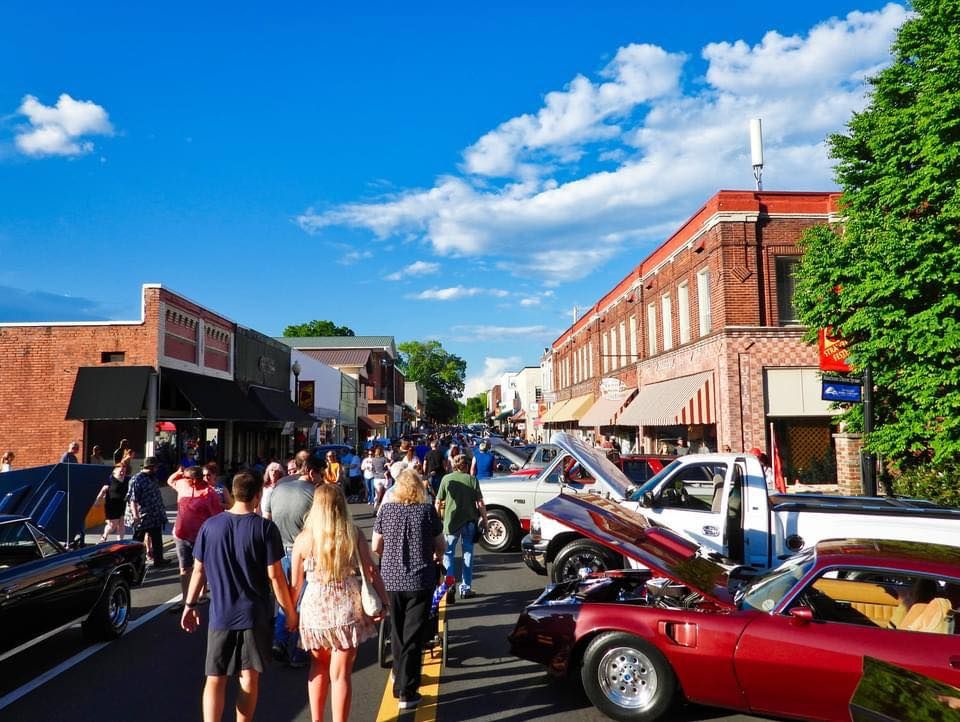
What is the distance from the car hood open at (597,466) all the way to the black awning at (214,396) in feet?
44.7

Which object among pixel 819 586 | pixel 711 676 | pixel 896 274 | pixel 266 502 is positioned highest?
pixel 896 274

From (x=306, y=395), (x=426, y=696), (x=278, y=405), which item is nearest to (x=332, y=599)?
(x=426, y=696)

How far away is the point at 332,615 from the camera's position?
4.38 metres

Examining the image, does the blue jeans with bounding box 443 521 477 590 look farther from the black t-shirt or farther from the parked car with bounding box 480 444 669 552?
the black t-shirt

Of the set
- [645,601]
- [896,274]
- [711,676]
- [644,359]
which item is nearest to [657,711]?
[711,676]

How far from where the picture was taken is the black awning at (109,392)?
18000 millimetres

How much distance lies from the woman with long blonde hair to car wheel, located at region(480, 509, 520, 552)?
8018 millimetres

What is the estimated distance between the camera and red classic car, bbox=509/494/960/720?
4.37 m

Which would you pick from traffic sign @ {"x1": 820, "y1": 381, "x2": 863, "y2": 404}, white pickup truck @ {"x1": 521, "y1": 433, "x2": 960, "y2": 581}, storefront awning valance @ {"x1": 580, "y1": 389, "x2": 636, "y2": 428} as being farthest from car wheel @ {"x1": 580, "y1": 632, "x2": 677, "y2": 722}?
storefront awning valance @ {"x1": 580, "y1": 389, "x2": 636, "y2": 428}

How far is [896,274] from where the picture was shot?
12234 mm

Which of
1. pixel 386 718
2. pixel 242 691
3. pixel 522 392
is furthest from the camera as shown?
pixel 522 392

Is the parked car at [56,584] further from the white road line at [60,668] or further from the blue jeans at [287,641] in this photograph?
the blue jeans at [287,641]

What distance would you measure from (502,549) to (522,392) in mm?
96812

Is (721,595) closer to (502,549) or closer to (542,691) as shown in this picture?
(542,691)
